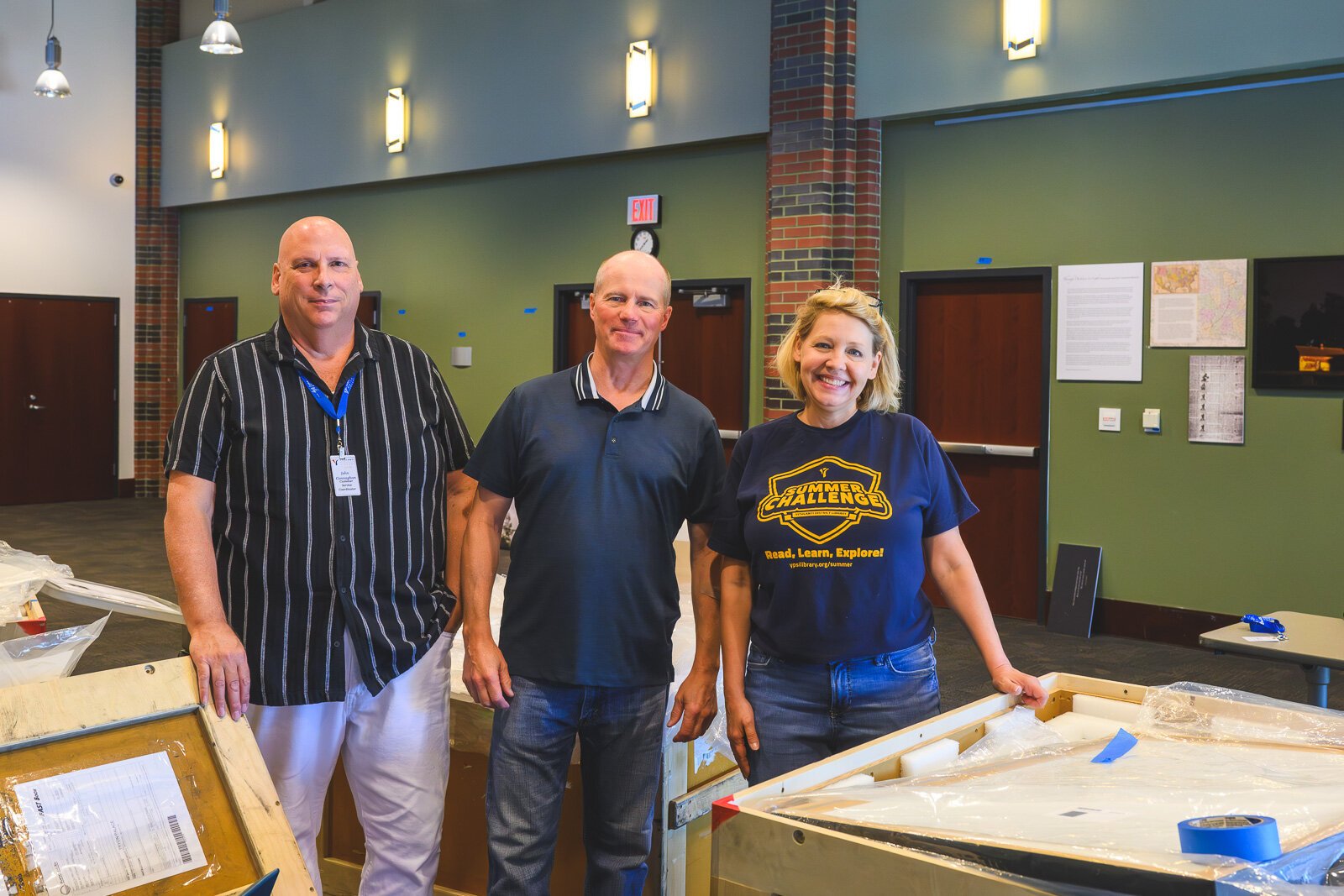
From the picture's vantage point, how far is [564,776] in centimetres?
230

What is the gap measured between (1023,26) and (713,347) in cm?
283

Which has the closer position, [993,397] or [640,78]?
[993,397]

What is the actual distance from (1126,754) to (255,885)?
3.70 feet

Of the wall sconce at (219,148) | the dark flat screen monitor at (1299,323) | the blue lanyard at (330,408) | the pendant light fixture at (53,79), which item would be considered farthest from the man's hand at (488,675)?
the wall sconce at (219,148)

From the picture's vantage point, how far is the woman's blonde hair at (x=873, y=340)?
2.14 meters

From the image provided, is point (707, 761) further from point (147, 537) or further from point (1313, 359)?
point (147, 537)

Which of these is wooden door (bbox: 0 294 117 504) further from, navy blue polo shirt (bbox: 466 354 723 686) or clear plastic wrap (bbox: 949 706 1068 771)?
clear plastic wrap (bbox: 949 706 1068 771)

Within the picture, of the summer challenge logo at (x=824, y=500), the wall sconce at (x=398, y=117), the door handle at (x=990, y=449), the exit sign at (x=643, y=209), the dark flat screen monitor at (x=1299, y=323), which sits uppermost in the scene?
the wall sconce at (x=398, y=117)

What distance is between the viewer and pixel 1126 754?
154 cm

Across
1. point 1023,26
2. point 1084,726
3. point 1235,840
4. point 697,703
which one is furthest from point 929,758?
point 1023,26

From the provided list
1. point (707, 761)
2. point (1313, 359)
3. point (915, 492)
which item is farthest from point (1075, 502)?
point (915, 492)

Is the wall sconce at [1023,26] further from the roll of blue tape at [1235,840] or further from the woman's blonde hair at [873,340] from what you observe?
the roll of blue tape at [1235,840]

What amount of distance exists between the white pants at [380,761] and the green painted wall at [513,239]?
557 centimetres

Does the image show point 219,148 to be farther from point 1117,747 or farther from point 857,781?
point 1117,747
